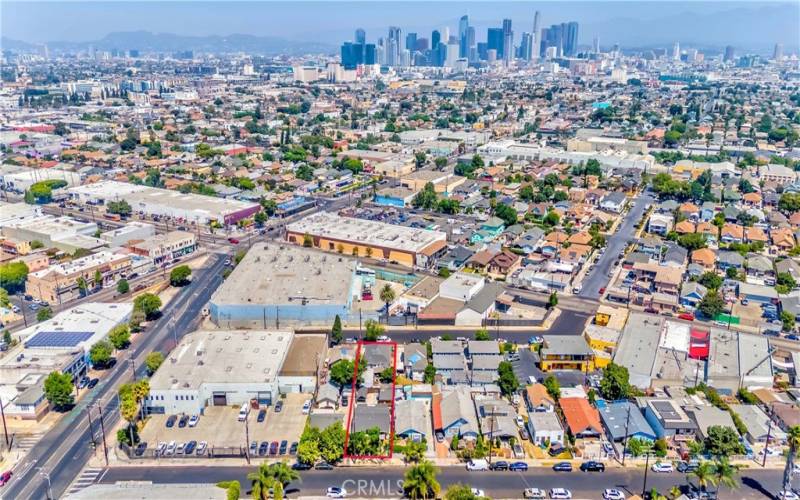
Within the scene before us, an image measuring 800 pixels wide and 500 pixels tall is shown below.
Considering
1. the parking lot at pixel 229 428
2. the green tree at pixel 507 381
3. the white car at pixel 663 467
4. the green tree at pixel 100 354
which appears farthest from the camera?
the green tree at pixel 100 354

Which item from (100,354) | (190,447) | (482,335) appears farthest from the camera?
(482,335)

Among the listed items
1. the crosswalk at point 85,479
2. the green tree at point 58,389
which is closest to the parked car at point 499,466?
the crosswalk at point 85,479

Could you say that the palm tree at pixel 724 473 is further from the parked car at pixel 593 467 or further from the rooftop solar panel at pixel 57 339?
the rooftop solar panel at pixel 57 339

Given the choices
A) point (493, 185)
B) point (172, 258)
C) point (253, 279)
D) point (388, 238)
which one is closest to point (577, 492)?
point (253, 279)

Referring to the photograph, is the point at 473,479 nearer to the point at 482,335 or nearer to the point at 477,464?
the point at 477,464

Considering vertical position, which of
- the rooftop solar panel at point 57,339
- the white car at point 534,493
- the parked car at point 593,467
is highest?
the rooftop solar panel at point 57,339

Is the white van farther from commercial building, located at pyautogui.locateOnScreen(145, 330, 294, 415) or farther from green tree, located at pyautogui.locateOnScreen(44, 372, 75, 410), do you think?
green tree, located at pyautogui.locateOnScreen(44, 372, 75, 410)

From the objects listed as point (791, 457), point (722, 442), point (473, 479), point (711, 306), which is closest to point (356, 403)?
point (473, 479)
